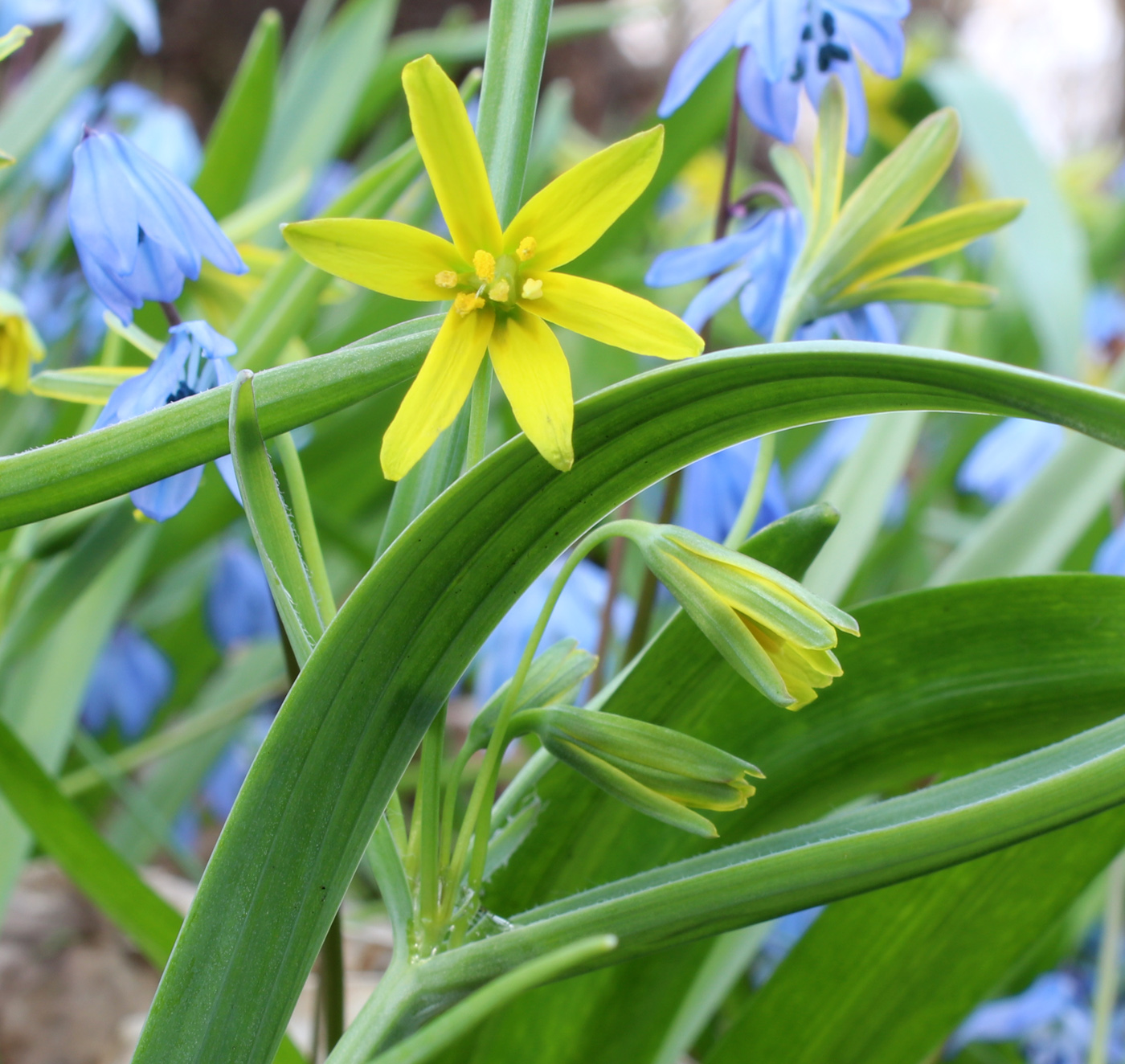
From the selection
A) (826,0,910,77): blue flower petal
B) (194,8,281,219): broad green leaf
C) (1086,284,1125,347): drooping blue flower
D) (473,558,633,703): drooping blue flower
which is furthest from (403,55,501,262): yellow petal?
(1086,284,1125,347): drooping blue flower

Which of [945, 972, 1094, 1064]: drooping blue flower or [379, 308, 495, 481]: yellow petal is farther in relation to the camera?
[945, 972, 1094, 1064]: drooping blue flower

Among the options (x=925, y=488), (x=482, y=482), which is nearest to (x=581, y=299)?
(x=482, y=482)

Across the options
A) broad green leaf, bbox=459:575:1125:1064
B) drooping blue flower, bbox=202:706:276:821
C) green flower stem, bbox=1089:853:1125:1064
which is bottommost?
green flower stem, bbox=1089:853:1125:1064

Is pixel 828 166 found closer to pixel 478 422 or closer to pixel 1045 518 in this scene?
pixel 478 422

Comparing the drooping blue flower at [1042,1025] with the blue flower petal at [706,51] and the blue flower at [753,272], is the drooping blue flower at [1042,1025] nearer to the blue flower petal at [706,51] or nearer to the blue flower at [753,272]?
the blue flower at [753,272]

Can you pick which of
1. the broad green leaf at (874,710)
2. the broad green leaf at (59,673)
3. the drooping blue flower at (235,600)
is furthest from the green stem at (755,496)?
the drooping blue flower at (235,600)

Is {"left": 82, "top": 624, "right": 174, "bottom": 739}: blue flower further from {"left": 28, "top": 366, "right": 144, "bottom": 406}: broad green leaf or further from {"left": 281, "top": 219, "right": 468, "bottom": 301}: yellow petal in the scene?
{"left": 281, "top": 219, "right": 468, "bottom": 301}: yellow petal
